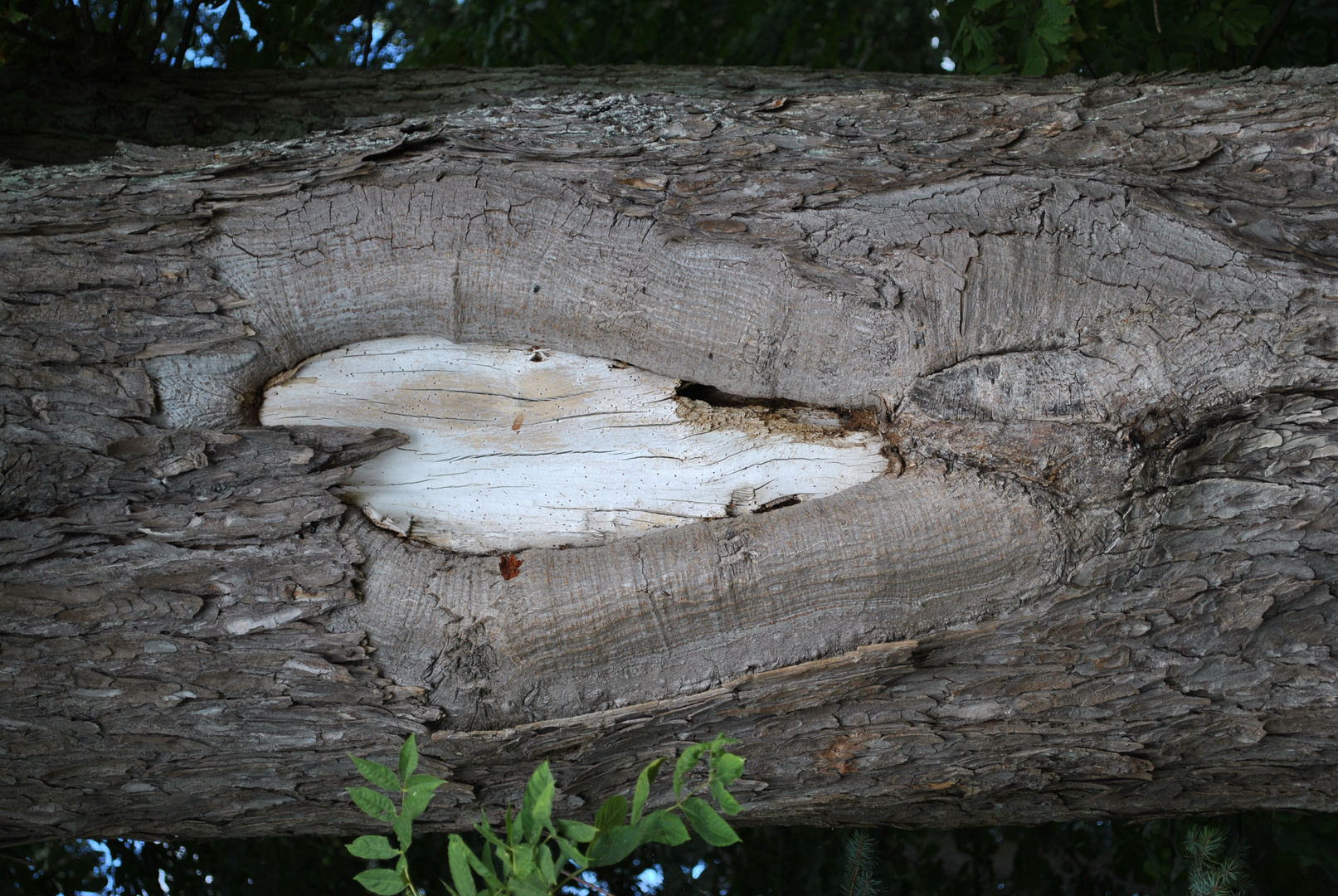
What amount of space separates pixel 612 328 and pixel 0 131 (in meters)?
2.46

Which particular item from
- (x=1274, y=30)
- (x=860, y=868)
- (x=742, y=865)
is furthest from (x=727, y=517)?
(x=1274, y=30)

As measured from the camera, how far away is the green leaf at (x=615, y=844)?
1.25 m

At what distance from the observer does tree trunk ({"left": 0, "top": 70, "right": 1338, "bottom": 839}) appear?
174 centimetres

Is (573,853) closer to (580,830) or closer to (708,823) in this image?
(580,830)

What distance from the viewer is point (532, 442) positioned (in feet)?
6.59

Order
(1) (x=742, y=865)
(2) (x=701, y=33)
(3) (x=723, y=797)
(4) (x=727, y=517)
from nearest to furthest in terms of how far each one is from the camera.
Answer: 1. (3) (x=723, y=797)
2. (4) (x=727, y=517)
3. (1) (x=742, y=865)
4. (2) (x=701, y=33)

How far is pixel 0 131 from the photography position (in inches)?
112

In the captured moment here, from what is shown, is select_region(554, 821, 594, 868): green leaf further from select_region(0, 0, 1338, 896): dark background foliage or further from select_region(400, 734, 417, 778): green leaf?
select_region(0, 0, 1338, 896): dark background foliage

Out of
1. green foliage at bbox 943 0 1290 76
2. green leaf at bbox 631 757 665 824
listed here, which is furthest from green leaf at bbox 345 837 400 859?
green foliage at bbox 943 0 1290 76

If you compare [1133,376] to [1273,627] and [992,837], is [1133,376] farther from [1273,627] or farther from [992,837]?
[992,837]

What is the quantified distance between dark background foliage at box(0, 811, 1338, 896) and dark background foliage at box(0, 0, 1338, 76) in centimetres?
293

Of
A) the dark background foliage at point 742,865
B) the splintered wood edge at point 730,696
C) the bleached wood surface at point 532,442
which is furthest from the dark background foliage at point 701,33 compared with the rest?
the dark background foliage at point 742,865

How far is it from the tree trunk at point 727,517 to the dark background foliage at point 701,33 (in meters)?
1.02

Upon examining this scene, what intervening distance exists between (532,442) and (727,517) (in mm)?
497
